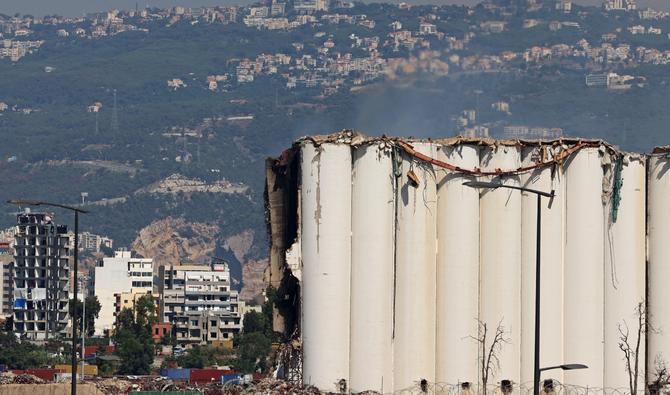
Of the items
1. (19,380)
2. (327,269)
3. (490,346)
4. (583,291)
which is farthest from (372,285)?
(19,380)

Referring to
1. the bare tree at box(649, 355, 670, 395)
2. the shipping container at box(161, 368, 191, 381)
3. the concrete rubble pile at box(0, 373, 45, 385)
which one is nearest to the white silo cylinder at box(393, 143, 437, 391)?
the bare tree at box(649, 355, 670, 395)

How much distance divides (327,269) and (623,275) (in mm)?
8887

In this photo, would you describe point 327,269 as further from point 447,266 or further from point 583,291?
point 583,291

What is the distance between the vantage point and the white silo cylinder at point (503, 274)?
74.0m

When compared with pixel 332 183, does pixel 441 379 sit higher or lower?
lower

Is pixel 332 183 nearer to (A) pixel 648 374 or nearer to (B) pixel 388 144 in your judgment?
(B) pixel 388 144

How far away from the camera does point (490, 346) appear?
73688mm

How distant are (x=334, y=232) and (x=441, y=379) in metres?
5.30

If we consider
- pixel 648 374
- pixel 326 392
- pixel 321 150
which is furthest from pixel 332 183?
pixel 648 374

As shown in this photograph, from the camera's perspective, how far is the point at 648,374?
7556 cm

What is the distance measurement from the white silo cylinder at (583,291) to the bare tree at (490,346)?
2043mm

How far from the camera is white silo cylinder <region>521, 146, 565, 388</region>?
7381cm

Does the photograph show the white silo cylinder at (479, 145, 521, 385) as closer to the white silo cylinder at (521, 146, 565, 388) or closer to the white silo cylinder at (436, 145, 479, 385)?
the white silo cylinder at (521, 146, 565, 388)

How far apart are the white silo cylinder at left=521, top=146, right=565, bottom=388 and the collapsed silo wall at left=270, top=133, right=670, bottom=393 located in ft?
0.10
